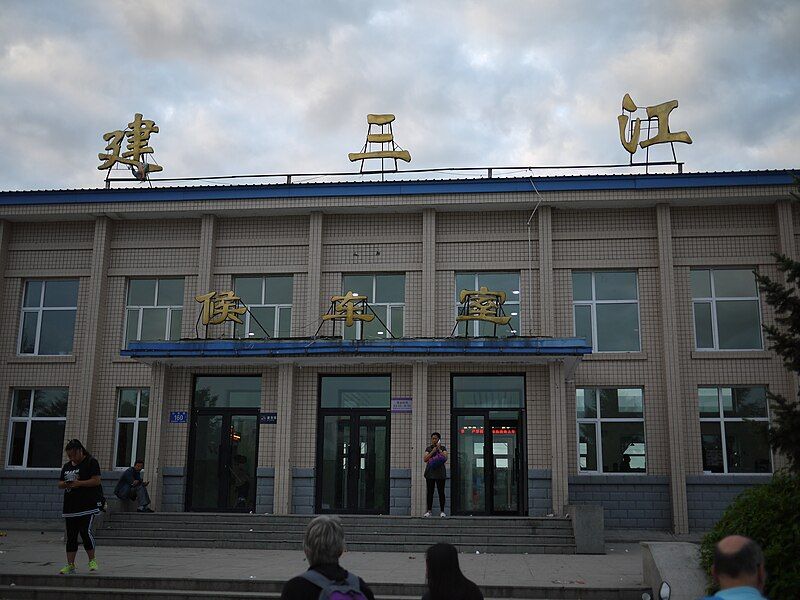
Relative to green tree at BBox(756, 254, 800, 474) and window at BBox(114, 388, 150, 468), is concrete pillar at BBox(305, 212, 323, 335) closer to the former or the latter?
window at BBox(114, 388, 150, 468)

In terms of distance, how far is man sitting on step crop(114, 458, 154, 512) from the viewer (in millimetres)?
18500

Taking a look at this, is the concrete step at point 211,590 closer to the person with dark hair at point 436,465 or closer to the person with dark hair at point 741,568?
the person with dark hair at point 436,465

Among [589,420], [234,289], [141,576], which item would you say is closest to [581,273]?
[589,420]

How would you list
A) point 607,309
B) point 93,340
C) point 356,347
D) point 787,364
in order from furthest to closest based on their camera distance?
1. point 93,340
2. point 607,309
3. point 356,347
4. point 787,364

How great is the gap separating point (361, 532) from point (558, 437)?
16.1 ft

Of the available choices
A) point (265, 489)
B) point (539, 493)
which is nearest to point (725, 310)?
point (539, 493)

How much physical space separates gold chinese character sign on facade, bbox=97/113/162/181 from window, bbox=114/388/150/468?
5494 mm

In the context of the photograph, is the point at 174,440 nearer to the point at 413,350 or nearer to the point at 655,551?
the point at 413,350

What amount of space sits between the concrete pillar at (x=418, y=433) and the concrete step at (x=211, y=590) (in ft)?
24.1

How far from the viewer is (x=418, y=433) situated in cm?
1894

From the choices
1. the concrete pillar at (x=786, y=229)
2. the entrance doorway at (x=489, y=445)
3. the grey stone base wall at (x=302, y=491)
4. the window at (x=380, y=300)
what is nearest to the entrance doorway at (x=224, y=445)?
the grey stone base wall at (x=302, y=491)

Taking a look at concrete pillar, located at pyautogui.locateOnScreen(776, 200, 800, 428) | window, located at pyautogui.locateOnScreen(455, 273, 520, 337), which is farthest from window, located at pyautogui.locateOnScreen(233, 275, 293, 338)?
concrete pillar, located at pyautogui.locateOnScreen(776, 200, 800, 428)

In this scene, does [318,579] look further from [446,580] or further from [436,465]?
[436,465]

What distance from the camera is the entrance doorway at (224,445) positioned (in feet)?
64.8
